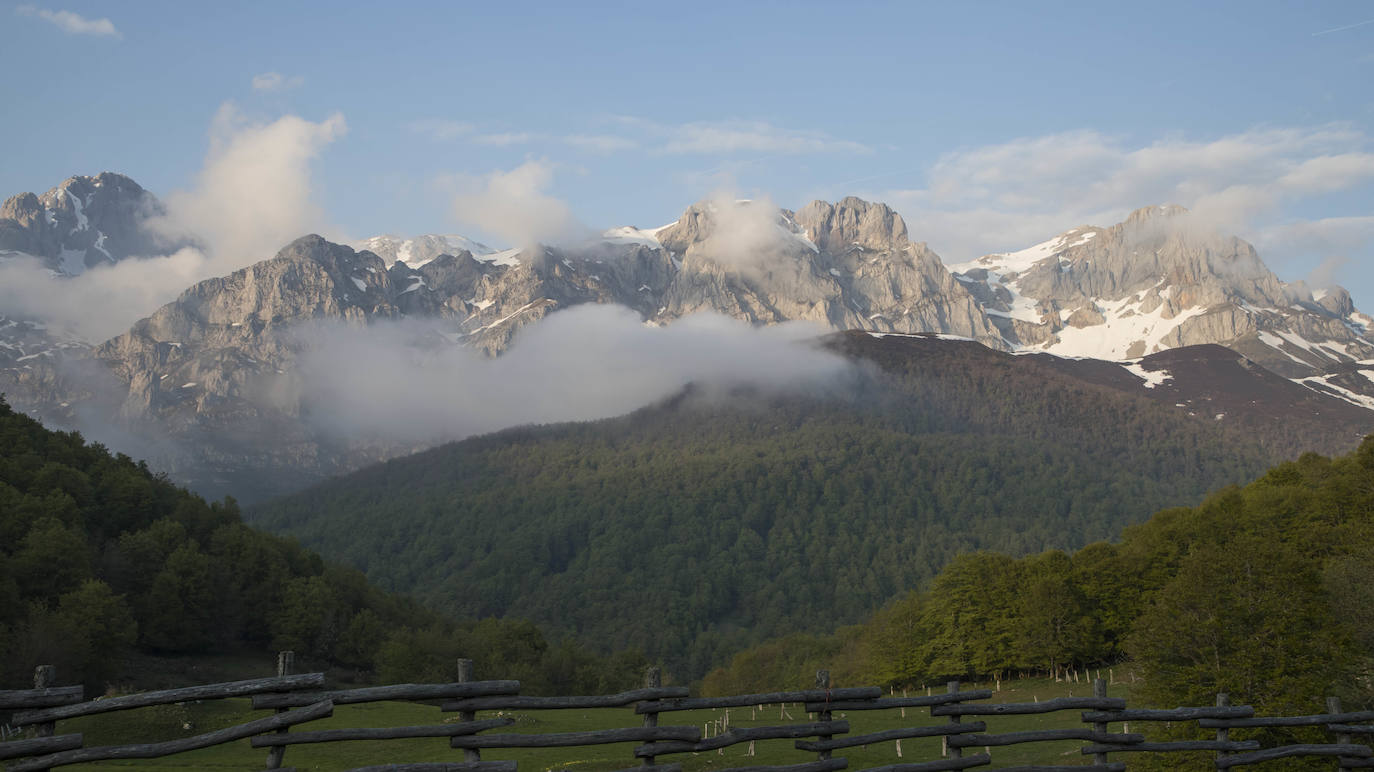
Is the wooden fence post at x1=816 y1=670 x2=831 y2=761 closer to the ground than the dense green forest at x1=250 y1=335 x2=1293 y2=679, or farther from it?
farther from it

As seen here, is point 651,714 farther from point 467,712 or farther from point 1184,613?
point 1184,613

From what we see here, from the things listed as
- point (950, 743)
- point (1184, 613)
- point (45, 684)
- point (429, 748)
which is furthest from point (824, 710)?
point (429, 748)

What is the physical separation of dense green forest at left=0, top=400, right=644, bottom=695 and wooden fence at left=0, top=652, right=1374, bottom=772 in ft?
118

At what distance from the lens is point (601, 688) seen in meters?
73.4

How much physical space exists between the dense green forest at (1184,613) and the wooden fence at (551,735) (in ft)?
42.1

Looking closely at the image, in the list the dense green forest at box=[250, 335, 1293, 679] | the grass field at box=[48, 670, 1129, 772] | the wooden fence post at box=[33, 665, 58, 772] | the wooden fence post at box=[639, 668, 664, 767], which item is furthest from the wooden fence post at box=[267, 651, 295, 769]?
the dense green forest at box=[250, 335, 1293, 679]

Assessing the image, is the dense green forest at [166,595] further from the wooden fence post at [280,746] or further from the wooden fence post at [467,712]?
the wooden fence post at [467,712]

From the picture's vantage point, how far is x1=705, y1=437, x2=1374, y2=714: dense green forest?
2600 centimetres

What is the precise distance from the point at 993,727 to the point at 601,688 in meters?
41.9

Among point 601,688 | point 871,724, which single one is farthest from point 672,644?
point 871,724

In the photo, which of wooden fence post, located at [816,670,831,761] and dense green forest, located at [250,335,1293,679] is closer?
wooden fence post, located at [816,670,831,761]

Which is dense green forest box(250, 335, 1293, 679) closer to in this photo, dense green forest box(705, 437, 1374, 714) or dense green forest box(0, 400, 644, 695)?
dense green forest box(705, 437, 1374, 714)

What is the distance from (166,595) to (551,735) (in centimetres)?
5486

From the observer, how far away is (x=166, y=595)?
5588cm
